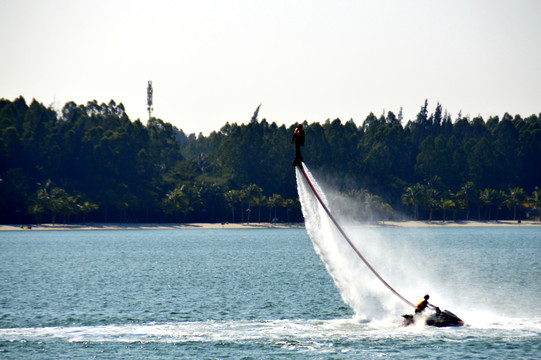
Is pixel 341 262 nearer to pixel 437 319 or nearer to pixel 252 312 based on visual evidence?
pixel 437 319

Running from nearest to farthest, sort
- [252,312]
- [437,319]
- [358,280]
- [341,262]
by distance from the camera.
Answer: [341,262]
[358,280]
[437,319]
[252,312]

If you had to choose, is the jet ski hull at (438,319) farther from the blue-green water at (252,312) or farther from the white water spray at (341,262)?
the white water spray at (341,262)

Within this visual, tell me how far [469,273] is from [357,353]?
2140 inches

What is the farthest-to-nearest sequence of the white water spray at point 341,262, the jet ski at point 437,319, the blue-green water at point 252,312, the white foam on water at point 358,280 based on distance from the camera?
the jet ski at point 437,319 → the white foam on water at point 358,280 → the white water spray at point 341,262 → the blue-green water at point 252,312

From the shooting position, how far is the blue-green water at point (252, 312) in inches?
1677

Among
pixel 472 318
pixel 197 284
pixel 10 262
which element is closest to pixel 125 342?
pixel 472 318

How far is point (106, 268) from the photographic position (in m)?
103

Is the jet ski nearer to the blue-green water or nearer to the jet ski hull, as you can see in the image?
the jet ski hull

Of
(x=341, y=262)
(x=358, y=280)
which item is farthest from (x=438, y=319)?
(x=341, y=262)

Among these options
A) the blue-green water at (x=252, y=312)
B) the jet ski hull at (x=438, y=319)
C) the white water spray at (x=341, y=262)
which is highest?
the white water spray at (x=341, y=262)

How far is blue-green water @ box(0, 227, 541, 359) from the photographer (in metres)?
42.6

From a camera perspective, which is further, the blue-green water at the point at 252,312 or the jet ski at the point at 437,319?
the jet ski at the point at 437,319

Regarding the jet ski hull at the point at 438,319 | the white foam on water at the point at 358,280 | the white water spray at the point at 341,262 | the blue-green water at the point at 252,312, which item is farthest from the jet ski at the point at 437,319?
the white water spray at the point at 341,262

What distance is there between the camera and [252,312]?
186 ft
